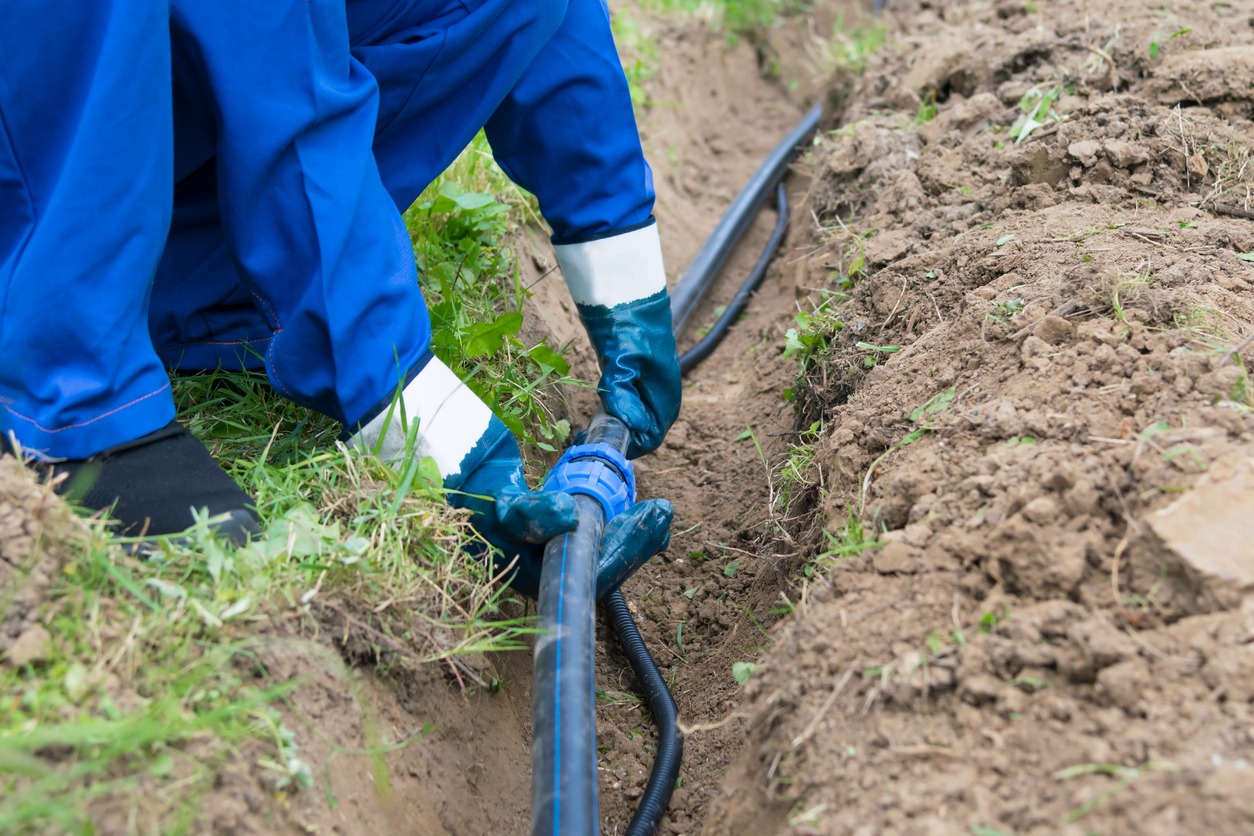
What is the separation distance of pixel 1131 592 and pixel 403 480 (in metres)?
1.04

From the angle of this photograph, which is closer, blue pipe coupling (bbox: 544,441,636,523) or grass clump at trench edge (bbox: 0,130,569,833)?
grass clump at trench edge (bbox: 0,130,569,833)

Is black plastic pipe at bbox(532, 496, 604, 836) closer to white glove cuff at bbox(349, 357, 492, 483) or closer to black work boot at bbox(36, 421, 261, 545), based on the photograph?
white glove cuff at bbox(349, 357, 492, 483)

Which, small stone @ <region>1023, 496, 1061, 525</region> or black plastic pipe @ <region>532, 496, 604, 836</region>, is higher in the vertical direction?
small stone @ <region>1023, 496, 1061, 525</region>

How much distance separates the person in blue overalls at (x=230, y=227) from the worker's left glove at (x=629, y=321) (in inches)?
14.3

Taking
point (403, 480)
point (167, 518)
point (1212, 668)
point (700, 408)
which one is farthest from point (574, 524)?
point (700, 408)

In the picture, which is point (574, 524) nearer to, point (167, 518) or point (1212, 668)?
point (167, 518)

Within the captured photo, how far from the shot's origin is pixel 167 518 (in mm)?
1427

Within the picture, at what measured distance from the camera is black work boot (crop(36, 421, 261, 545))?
1417 mm

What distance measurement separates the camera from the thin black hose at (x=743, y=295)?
2.97 meters

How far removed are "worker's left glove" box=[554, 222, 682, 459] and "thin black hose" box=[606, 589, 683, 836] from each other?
1.19 feet

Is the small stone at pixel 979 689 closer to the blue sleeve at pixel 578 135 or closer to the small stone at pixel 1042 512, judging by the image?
the small stone at pixel 1042 512

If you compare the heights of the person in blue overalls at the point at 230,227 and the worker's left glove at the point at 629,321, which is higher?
the person in blue overalls at the point at 230,227

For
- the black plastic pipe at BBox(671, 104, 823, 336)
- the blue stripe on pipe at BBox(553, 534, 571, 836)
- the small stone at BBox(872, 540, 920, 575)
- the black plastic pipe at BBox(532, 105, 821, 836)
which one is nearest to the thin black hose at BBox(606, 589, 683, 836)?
the black plastic pipe at BBox(532, 105, 821, 836)

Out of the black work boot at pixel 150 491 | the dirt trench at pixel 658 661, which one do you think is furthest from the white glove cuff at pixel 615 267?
the black work boot at pixel 150 491
